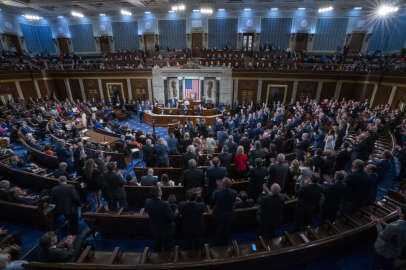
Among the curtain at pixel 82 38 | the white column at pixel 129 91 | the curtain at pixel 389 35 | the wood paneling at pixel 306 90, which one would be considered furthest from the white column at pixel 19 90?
the curtain at pixel 389 35

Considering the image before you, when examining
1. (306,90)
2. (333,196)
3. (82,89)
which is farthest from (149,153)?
(82,89)

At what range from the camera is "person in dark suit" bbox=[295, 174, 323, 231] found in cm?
345

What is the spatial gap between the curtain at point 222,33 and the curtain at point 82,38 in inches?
Result: 556

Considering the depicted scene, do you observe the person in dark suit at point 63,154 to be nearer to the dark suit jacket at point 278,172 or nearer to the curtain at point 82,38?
the dark suit jacket at point 278,172

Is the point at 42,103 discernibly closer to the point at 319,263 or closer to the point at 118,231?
the point at 118,231

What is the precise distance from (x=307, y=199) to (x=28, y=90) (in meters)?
21.9

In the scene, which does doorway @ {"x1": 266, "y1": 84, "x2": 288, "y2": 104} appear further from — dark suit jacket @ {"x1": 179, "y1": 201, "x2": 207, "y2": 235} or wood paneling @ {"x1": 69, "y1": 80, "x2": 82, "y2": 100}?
wood paneling @ {"x1": 69, "y1": 80, "x2": 82, "y2": 100}

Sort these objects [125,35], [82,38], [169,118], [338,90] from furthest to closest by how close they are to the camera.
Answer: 1. [82,38]
2. [125,35]
3. [338,90]
4. [169,118]

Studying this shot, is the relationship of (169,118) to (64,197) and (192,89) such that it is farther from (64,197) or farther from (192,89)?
(64,197)

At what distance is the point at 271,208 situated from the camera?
331 cm

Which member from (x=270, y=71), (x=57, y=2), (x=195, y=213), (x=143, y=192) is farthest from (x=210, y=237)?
(x=57, y=2)

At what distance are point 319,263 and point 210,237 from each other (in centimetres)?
207

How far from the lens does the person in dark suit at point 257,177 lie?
14.1 ft

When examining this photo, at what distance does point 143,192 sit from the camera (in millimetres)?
4828
